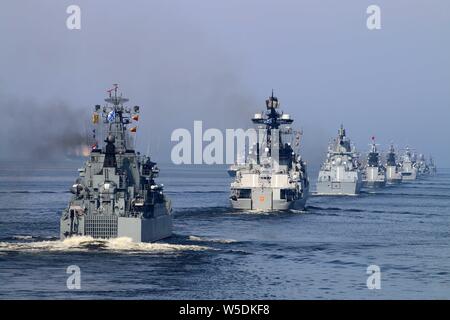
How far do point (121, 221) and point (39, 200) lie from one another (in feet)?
260

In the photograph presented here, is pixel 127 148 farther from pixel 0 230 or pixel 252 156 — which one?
pixel 252 156

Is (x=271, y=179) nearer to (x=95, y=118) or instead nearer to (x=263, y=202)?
(x=263, y=202)

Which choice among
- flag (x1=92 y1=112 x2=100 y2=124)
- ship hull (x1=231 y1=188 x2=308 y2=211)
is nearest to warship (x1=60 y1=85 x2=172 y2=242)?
flag (x1=92 y1=112 x2=100 y2=124)

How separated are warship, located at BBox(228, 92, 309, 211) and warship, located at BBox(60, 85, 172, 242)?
170 feet

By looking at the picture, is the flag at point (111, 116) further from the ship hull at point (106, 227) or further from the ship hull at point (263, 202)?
the ship hull at point (263, 202)

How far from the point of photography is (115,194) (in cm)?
7994

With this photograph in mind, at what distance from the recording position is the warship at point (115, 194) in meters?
79.5

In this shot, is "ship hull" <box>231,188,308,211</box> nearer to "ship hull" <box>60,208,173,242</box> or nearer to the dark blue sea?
the dark blue sea

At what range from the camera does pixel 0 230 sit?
96562mm

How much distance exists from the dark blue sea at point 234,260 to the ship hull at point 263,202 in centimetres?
1375

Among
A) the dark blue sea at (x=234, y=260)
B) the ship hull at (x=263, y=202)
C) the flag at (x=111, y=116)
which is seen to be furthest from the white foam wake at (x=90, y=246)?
the ship hull at (x=263, y=202)

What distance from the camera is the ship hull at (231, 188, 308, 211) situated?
5394 inches

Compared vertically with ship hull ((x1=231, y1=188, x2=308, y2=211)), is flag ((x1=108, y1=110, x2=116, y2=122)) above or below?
Answer: above

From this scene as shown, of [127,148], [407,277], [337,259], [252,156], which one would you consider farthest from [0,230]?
[252,156]
